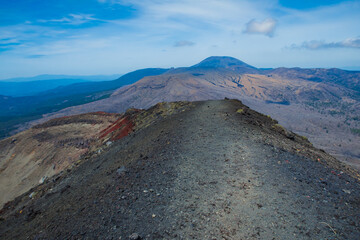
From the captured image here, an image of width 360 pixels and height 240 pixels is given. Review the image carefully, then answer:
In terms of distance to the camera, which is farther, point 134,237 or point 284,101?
point 284,101

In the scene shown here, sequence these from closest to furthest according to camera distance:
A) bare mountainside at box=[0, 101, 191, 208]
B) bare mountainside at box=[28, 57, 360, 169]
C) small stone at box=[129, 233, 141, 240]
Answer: small stone at box=[129, 233, 141, 240]
bare mountainside at box=[0, 101, 191, 208]
bare mountainside at box=[28, 57, 360, 169]

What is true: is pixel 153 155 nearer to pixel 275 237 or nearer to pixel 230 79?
pixel 275 237

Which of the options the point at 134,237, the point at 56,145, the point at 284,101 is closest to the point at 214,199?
the point at 134,237

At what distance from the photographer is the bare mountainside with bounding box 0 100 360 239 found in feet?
16.4

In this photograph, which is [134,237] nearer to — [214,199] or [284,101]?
[214,199]

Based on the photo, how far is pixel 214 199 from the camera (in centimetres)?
596

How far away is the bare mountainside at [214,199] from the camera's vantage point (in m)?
4.99

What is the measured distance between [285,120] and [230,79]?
99.1 meters

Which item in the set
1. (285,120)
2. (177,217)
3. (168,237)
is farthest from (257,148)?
(285,120)

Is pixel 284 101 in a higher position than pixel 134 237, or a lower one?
lower

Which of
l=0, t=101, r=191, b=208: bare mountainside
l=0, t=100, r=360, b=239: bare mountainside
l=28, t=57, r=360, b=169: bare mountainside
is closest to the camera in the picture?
l=0, t=100, r=360, b=239: bare mountainside

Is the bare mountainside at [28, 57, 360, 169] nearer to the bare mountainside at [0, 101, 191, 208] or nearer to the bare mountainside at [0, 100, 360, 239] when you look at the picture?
the bare mountainside at [0, 101, 191, 208]

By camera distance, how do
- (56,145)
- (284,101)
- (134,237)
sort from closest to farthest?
(134,237)
(56,145)
(284,101)

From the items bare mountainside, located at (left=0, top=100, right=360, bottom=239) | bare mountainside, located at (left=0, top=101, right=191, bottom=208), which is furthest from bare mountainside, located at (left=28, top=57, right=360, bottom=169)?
bare mountainside, located at (left=0, top=100, right=360, bottom=239)
